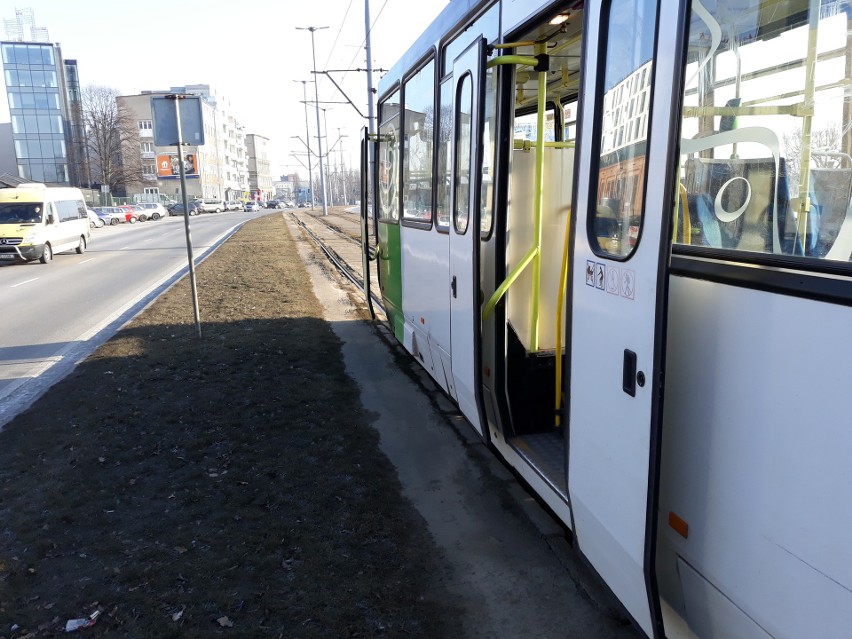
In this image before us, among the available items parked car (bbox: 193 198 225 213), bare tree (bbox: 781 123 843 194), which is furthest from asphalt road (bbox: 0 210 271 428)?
parked car (bbox: 193 198 225 213)

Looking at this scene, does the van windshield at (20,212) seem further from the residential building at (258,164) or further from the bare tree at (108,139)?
the residential building at (258,164)

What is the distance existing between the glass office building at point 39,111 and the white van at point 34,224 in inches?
2609

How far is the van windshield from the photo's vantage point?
2130 centimetres

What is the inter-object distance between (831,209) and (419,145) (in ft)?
16.1

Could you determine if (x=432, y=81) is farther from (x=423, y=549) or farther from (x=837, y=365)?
(x=837, y=365)

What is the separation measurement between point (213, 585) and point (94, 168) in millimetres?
96642

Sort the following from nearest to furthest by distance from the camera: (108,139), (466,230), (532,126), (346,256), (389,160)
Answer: (466,230) → (532,126) → (389,160) → (346,256) → (108,139)

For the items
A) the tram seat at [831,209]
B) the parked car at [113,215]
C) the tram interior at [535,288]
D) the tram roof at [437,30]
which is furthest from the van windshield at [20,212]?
the parked car at [113,215]

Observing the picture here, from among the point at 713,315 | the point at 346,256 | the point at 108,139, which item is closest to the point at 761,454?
the point at 713,315

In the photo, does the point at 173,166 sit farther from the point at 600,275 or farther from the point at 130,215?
the point at 130,215

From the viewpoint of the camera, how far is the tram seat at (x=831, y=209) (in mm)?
1817

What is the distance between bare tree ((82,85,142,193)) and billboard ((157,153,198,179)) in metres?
83.6

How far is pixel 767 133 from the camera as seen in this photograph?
6.89 feet

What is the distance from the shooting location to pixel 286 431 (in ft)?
19.3
